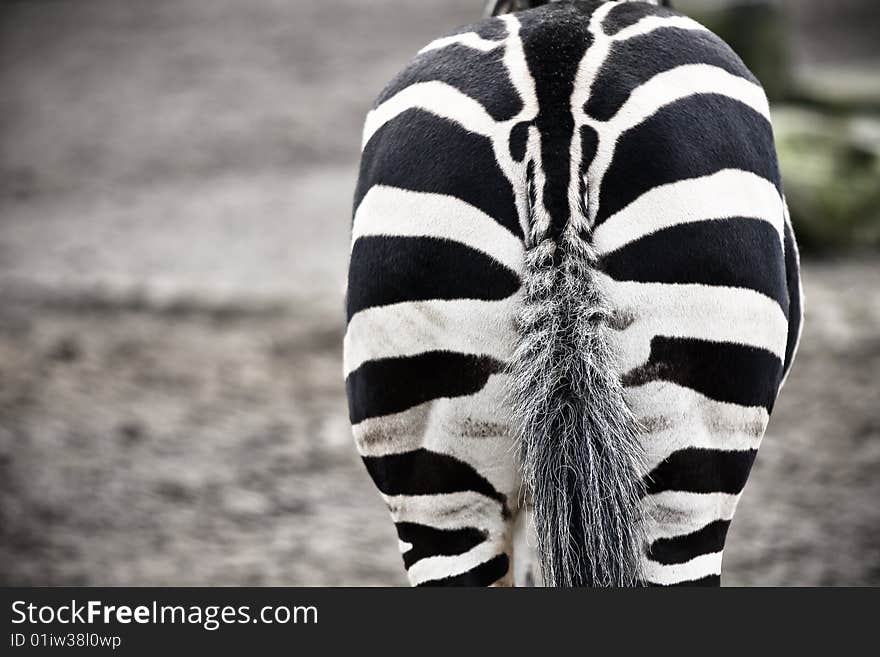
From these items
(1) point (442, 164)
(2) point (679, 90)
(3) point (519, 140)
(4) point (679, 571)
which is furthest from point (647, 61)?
(4) point (679, 571)

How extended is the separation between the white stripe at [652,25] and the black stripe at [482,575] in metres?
0.98

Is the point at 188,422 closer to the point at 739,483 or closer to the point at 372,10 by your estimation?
the point at 739,483

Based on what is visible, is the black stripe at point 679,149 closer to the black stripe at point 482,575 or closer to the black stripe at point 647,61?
the black stripe at point 647,61

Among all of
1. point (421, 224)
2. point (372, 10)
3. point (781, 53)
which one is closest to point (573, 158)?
point (421, 224)

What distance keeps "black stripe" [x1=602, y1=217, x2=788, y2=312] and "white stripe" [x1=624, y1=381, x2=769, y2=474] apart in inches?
7.5

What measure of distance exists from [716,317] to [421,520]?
2.12 ft

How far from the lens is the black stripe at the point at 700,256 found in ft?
4.63

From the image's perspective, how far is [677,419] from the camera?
4.76 ft

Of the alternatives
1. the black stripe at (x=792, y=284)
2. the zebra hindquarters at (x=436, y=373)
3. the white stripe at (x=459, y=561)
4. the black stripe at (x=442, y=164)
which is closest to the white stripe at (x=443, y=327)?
the zebra hindquarters at (x=436, y=373)

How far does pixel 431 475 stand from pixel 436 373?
194 millimetres

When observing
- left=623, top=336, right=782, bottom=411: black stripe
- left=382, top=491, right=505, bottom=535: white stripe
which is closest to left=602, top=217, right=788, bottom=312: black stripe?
left=623, top=336, right=782, bottom=411: black stripe

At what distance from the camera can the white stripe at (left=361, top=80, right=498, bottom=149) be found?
1.46m

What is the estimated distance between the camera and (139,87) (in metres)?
12.4

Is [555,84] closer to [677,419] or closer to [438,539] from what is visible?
[677,419]
